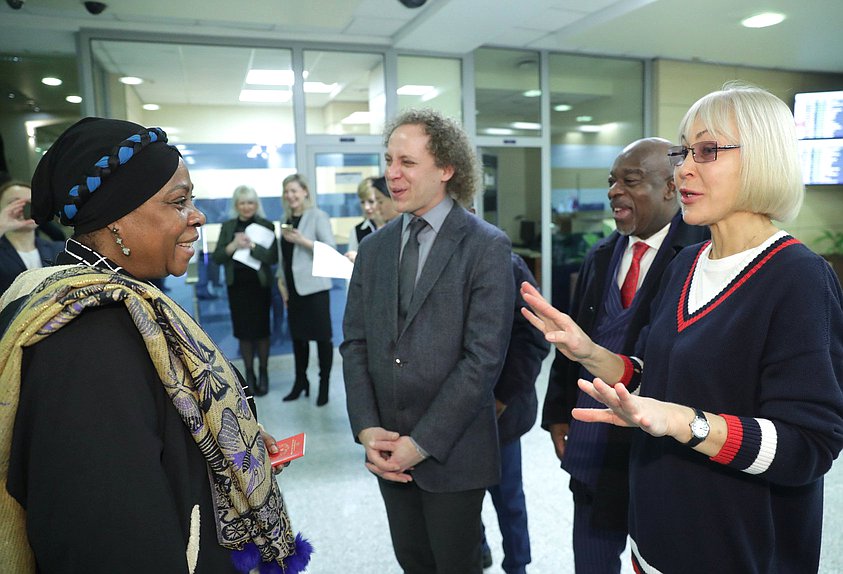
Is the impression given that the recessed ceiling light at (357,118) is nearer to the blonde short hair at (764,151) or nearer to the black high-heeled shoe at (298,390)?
the black high-heeled shoe at (298,390)

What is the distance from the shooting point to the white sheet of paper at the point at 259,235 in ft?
15.5

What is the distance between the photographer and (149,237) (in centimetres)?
103

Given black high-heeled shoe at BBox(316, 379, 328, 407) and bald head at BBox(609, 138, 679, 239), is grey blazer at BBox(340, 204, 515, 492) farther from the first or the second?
black high-heeled shoe at BBox(316, 379, 328, 407)

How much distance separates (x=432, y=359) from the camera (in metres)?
1.60

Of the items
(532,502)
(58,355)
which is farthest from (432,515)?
(532,502)

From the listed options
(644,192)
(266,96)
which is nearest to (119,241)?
(644,192)

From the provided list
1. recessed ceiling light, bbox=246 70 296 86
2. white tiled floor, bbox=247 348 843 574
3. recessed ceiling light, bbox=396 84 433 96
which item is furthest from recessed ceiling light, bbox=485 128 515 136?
white tiled floor, bbox=247 348 843 574

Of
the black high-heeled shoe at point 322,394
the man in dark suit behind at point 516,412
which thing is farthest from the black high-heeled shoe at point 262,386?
the man in dark suit behind at point 516,412

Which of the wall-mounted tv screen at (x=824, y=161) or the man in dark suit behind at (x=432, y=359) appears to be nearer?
the man in dark suit behind at (x=432, y=359)

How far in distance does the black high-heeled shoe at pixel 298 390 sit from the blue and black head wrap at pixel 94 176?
3.83 meters

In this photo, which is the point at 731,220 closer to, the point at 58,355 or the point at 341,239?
the point at 58,355

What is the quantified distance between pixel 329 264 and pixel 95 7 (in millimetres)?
3497

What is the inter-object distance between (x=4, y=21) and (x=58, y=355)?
5360 mm

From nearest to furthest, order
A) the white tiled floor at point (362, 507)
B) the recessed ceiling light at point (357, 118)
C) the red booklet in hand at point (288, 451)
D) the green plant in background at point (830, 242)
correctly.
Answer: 1. the red booklet in hand at point (288, 451)
2. the white tiled floor at point (362, 507)
3. the recessed ceiling light at point (357, 118)
4. the green plant in background at point (830, 242)
